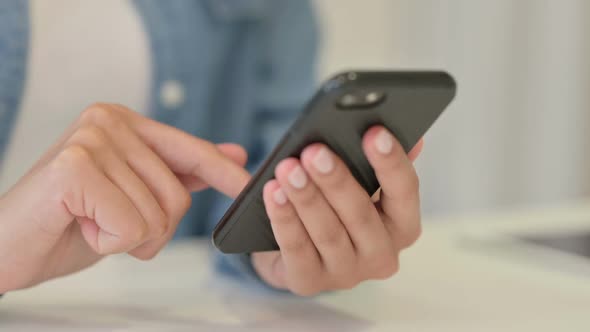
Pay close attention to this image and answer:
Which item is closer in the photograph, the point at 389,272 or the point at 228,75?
the point at 389,272

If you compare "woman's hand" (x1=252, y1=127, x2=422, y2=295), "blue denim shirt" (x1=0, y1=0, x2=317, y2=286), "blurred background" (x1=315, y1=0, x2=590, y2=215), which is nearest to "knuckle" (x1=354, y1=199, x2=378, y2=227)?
"woman's hand" (x1=252, y1=127, x2=422, y2=295)

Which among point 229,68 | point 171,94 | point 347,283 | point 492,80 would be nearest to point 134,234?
point 347,283

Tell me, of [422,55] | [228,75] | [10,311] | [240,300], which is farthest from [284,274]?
[422,55]

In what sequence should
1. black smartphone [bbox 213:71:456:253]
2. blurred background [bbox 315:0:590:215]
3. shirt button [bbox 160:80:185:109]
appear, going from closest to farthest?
black smartphone [bbox 213:71:456:253] < shirt button [bbox 160:80:185:109] < blurred background [bbox 315:0:590:215]

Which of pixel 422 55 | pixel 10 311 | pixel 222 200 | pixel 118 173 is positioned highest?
pixel 118 173

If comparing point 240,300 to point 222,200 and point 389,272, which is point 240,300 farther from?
point 222,200

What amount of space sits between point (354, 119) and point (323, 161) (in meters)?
0.03

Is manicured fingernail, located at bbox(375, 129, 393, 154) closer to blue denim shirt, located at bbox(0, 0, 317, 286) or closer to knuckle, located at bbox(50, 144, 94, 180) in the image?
knuckle, located at bbox(50, 144, 94, 180)

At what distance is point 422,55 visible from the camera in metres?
1.39

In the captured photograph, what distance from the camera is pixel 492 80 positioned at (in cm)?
135

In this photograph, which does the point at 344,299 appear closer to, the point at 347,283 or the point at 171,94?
the point at 347,283

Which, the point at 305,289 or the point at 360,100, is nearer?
the point at 360,100

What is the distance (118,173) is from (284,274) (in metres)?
0.15

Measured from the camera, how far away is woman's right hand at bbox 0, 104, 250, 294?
362mm
